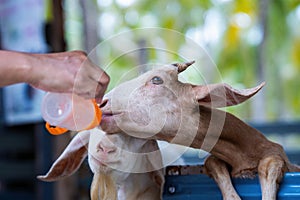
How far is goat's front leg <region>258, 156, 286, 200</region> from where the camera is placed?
92 centimetres

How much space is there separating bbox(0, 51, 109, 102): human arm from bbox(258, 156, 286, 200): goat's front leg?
0.27 meters

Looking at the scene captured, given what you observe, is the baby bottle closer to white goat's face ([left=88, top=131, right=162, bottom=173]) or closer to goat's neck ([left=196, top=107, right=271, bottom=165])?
white goat's face ([left=88, top=131, right=162, bottom=173])

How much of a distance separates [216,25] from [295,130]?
329cm

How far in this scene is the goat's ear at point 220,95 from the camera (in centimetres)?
90

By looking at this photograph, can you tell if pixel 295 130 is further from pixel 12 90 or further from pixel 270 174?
pixel 270 174

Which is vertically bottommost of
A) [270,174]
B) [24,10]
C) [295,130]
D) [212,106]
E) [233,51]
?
[270,174]

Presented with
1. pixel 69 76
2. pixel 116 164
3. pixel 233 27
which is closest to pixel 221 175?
pixel 116 164

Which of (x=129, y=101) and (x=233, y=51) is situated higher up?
(x=233, y=51)

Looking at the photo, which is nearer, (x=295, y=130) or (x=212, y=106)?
(x=212, y=106)

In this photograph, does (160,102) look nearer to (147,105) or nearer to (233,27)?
(147,105)

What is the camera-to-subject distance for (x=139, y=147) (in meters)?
1.00

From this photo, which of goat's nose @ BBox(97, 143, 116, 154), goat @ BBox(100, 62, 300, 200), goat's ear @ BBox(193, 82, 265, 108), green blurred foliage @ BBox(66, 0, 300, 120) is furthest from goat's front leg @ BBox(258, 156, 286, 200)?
green blurred foliage @ BBox(66, 0, 300, 120)

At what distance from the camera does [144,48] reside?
105 centimetres

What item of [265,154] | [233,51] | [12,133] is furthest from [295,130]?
[233,51]
